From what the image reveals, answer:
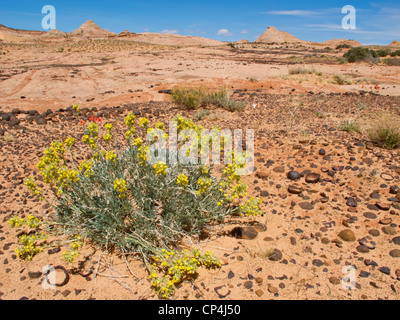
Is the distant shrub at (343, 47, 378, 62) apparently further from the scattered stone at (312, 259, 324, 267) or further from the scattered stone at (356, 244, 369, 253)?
the scattered stone at (312, 259, 324, 267)

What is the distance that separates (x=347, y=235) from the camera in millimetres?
2553

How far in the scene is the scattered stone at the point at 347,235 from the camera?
2.53 meters

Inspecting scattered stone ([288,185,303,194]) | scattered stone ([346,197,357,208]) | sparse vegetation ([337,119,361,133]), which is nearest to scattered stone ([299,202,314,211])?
scattered stone ([288,185,303,194])

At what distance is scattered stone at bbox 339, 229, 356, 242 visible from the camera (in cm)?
253

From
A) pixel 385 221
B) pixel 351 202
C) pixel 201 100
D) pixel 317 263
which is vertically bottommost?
pixel 317 263

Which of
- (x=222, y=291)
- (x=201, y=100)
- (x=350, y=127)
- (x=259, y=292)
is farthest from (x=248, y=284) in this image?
(x=201, y=100)

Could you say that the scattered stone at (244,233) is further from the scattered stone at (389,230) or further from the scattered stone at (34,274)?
the scattered stone at (34,274)

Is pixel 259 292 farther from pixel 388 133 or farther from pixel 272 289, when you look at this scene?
pixel 388 133

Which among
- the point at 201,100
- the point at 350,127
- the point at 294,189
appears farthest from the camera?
the point at 201,100

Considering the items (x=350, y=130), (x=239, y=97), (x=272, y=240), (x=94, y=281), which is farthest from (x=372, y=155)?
(x=239, y=97)

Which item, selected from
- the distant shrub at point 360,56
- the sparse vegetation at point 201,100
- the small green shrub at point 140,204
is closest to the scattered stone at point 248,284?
the small green shrub at point 140,204

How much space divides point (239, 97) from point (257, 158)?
15.0 feet

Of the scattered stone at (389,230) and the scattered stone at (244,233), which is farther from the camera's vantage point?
the scattered stone at (244,233)

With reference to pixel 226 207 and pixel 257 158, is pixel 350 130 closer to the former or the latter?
pixel 257 158
